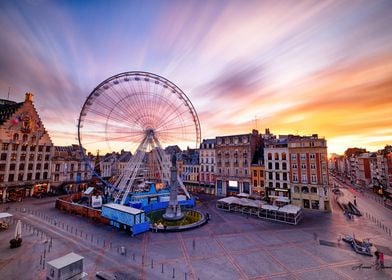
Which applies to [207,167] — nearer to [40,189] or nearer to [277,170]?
[277,170]

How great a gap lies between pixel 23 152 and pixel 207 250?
188ft

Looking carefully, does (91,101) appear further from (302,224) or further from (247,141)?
(302,224)

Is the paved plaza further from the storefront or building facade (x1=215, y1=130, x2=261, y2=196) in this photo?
the storefront

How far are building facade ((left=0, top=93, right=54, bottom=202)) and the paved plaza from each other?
2116cm

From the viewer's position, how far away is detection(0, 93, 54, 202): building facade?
48844 millimetres

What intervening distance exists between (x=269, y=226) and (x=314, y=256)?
1052cm

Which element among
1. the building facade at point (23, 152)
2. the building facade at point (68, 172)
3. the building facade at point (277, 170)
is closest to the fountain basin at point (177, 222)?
the building facade at point (277, 170)

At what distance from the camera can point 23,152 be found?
173 feet

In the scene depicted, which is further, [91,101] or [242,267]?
[91,101]

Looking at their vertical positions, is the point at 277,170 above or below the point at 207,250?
above

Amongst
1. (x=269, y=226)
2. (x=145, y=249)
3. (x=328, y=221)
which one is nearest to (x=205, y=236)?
(x=145, y=249)

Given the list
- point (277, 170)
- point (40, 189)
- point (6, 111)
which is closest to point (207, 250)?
point (277, 170)

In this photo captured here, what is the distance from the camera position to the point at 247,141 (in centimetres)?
5409

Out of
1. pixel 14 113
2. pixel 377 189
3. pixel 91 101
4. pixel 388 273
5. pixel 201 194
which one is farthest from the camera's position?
pixel 377 189
